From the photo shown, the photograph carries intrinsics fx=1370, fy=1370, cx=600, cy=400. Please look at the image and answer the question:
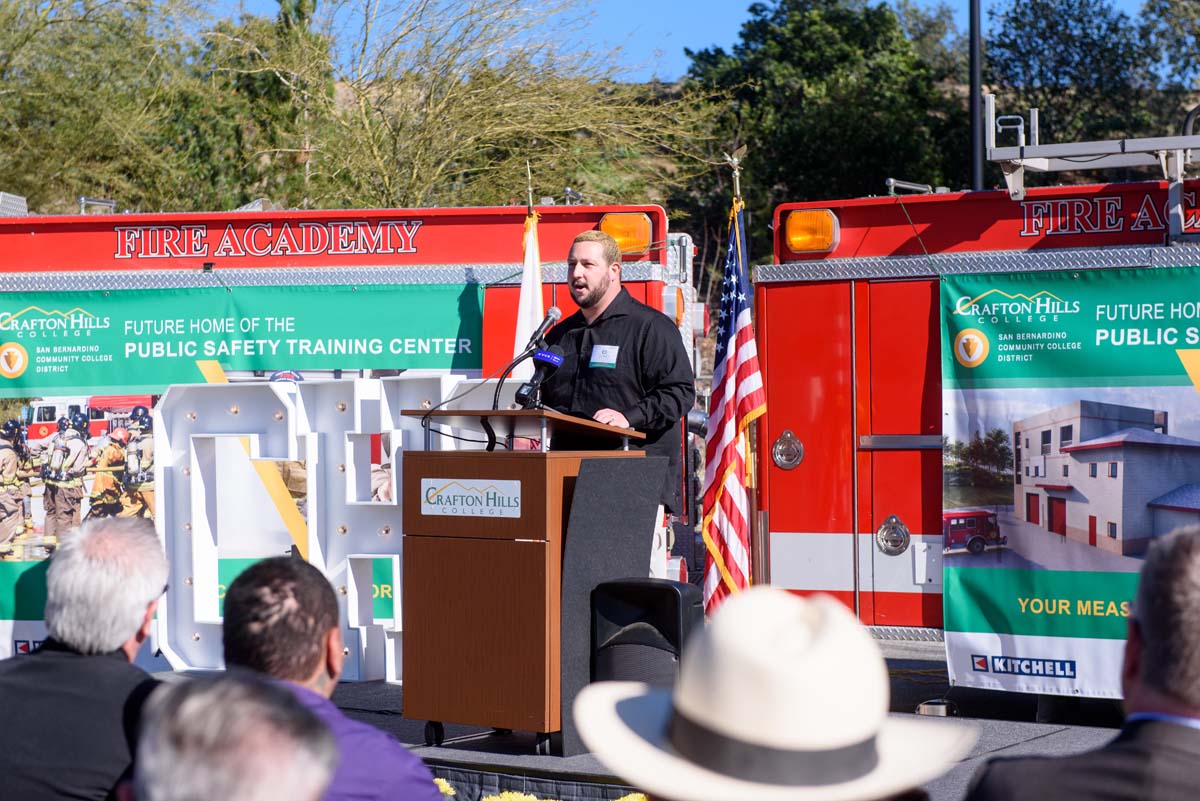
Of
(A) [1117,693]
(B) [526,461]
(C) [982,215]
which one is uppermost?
(C) [982,215]

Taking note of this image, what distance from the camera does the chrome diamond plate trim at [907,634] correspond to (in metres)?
6.09

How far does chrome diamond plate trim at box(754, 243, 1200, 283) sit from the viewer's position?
18.9ft

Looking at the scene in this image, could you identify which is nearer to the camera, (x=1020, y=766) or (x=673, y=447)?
(x=1020, y=766)

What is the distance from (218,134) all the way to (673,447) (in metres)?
12.4

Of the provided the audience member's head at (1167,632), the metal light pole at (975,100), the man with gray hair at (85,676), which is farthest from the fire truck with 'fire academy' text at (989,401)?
the metal light pole at (975,100)

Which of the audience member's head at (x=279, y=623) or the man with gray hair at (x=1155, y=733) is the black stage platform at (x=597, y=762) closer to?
the audience member's head at (x=279, y=623)

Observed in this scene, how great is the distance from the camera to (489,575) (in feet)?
16.3

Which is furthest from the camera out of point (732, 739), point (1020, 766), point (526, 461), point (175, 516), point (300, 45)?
point (300, 45)

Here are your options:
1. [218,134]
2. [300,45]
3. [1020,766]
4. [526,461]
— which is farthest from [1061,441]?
[218,134]

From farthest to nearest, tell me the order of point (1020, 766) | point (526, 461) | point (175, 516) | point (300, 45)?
point (300, 45) < point (175, 516) < point (526, 461) < point (1020, 766)

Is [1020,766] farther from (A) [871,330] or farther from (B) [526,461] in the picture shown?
(A) [871,330]

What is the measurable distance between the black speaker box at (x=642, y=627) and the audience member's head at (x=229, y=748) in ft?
10.8

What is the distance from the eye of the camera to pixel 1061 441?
19.2 ft

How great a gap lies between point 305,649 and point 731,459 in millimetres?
4220
